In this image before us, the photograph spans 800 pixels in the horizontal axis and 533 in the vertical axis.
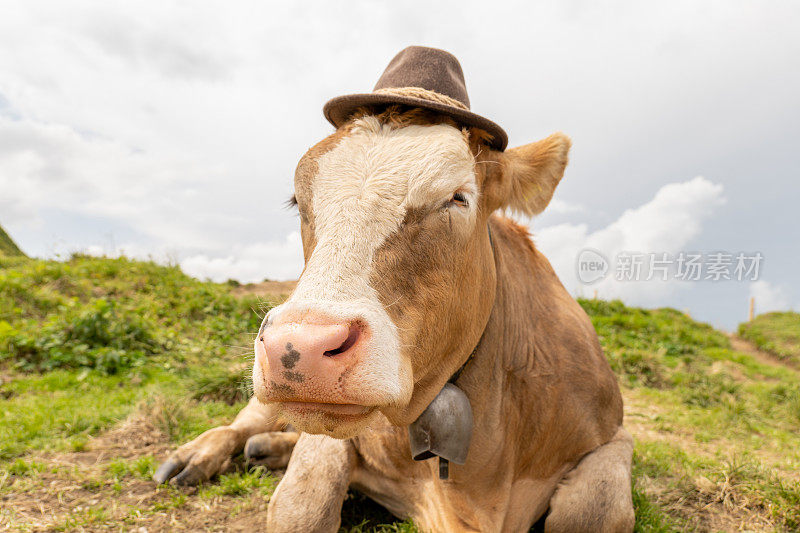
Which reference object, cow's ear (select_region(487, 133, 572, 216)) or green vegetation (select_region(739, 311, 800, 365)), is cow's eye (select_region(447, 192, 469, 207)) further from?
green vegetation (select_region(739, 311, 800, 365))

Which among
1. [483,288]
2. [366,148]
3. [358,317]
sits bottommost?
[358,317]

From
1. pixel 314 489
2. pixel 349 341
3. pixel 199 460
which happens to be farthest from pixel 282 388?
pixel 199 460

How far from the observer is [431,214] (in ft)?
6.55

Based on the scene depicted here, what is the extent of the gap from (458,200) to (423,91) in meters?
0.58

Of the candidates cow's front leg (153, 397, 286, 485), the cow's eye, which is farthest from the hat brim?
cow's front leg (153, 397, 286, 485)

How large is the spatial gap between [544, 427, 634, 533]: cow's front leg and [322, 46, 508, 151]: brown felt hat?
167 cm

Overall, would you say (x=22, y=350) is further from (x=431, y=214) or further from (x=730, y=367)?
(x=730, y=367)

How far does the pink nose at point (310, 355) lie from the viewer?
149 centimetres

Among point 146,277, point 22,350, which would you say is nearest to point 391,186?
point 22,350

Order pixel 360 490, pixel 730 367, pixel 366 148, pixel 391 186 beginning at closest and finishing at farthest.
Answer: pixel 391 186 < pixel 366 148 < pixel 360 490 < pixel 730 367

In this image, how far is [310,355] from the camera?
1.49m

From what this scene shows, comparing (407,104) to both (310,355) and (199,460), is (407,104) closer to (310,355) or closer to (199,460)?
(310,355)

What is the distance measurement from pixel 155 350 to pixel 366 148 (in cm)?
665

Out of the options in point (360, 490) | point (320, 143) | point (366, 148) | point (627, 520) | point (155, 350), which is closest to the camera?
point (366, 148)
